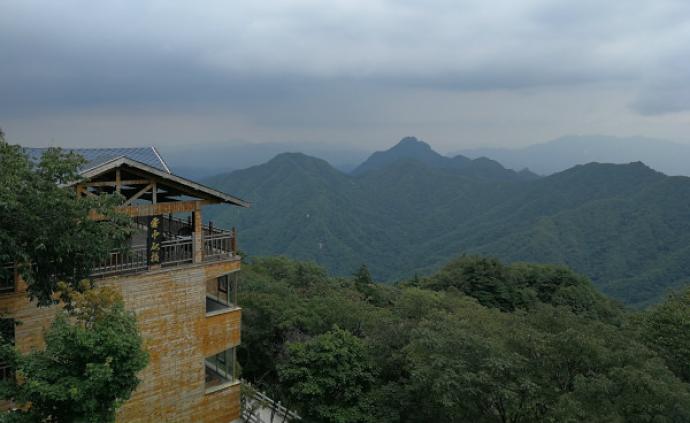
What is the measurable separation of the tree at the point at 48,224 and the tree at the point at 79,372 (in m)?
1.81

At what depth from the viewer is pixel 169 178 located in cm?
1253

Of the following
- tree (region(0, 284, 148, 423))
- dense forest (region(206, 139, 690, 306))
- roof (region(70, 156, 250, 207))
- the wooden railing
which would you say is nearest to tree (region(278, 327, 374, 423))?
the wooden railing

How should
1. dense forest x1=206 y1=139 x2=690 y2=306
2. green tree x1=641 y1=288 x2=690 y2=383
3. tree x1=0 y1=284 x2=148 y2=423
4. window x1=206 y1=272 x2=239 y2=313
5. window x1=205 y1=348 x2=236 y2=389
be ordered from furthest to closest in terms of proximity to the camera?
dense forest x1=206 y1=139 x2=690 y2=306 → green tree x1=641 y1=288 x2=690 y2=383 → window x1=206 y1=272 x2=239 y2=313 → window x1=205 y1=348 x2=236 y2=389 → tree x1=0 y1=284 x2=148 y2=423

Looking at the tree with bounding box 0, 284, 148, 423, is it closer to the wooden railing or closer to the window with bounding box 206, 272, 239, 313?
the wooden railing

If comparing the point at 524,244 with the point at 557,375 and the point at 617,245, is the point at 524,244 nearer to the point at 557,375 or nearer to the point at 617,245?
the point at 617,245

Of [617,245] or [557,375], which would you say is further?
[617,245]

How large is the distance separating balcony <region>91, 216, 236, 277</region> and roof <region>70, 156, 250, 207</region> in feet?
3.69

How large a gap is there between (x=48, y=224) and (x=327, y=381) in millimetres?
8598

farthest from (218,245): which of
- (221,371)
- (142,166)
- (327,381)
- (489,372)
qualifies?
(489,372)

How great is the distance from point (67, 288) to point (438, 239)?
558 feet

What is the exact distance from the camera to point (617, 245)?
12131cm

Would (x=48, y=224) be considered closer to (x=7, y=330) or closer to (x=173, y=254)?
(x=7, y=330)

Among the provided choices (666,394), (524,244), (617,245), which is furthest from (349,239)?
(666,394)

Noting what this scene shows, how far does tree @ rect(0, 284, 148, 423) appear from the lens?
7.30m
